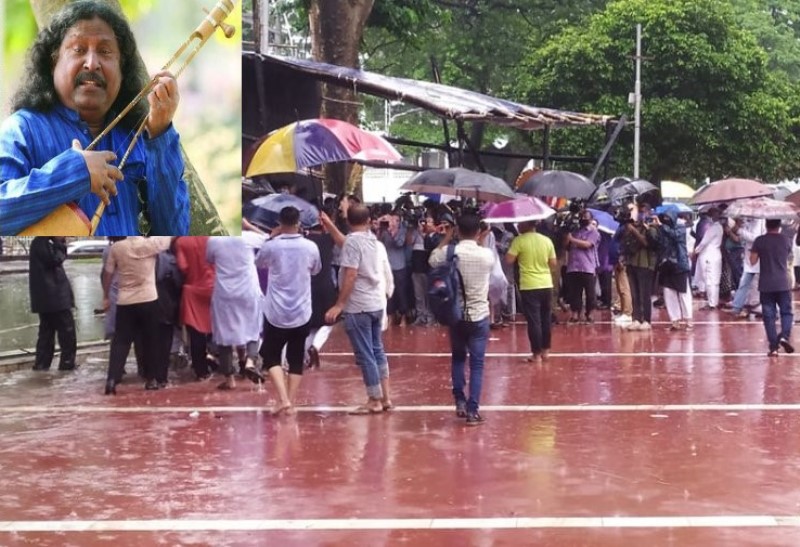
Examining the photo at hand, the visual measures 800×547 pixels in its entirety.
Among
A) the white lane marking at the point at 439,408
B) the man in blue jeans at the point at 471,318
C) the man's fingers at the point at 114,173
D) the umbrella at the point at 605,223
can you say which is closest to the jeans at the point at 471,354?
the man in blue jeans at the point at 471,318

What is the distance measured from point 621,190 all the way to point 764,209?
13.4ft

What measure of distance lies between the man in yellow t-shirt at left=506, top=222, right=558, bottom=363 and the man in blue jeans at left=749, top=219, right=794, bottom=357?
228 cm

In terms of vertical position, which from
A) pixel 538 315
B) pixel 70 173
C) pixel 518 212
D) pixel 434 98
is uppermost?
pixel 434 98

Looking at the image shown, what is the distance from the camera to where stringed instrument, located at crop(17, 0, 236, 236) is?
16.7ft

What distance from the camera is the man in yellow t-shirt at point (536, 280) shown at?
468 inches

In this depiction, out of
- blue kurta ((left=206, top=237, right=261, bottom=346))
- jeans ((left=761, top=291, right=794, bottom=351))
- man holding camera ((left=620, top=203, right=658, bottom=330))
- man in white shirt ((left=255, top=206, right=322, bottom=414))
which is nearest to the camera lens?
man in white shirt ((left=255, top=206, right=322, bottom=414))

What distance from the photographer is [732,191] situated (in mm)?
16125

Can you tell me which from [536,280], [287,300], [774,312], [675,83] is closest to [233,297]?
[287,300]

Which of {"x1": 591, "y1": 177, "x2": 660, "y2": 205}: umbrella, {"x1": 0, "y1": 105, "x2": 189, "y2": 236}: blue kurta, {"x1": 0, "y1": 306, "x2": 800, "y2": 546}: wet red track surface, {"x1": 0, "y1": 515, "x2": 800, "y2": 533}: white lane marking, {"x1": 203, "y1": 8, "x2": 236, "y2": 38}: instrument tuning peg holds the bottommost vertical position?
{"x1": 0, "y1": 515, "x2": 800, "y2": 533}: white lane marking

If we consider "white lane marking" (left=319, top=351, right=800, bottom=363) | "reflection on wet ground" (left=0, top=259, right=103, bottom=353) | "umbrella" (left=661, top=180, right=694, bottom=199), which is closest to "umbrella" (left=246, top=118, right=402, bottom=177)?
"white lane marking" (left=319, top=351, right=800, bottom=363)

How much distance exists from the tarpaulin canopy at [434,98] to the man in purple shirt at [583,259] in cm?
155

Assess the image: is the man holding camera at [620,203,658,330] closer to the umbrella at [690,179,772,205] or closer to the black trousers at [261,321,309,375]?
the umbrella at [690,179,772,205]

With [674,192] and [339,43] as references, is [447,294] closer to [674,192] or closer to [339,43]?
[339,43]

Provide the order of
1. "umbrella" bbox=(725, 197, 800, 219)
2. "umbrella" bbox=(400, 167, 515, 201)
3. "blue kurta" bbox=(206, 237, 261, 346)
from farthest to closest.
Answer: "umbrella" bbox=(400, 167, 515, 201)
"umbrella" bbox=(725, 197, 800, 219)
"blue kurta" bbox=(206, 237, 261, 346)
